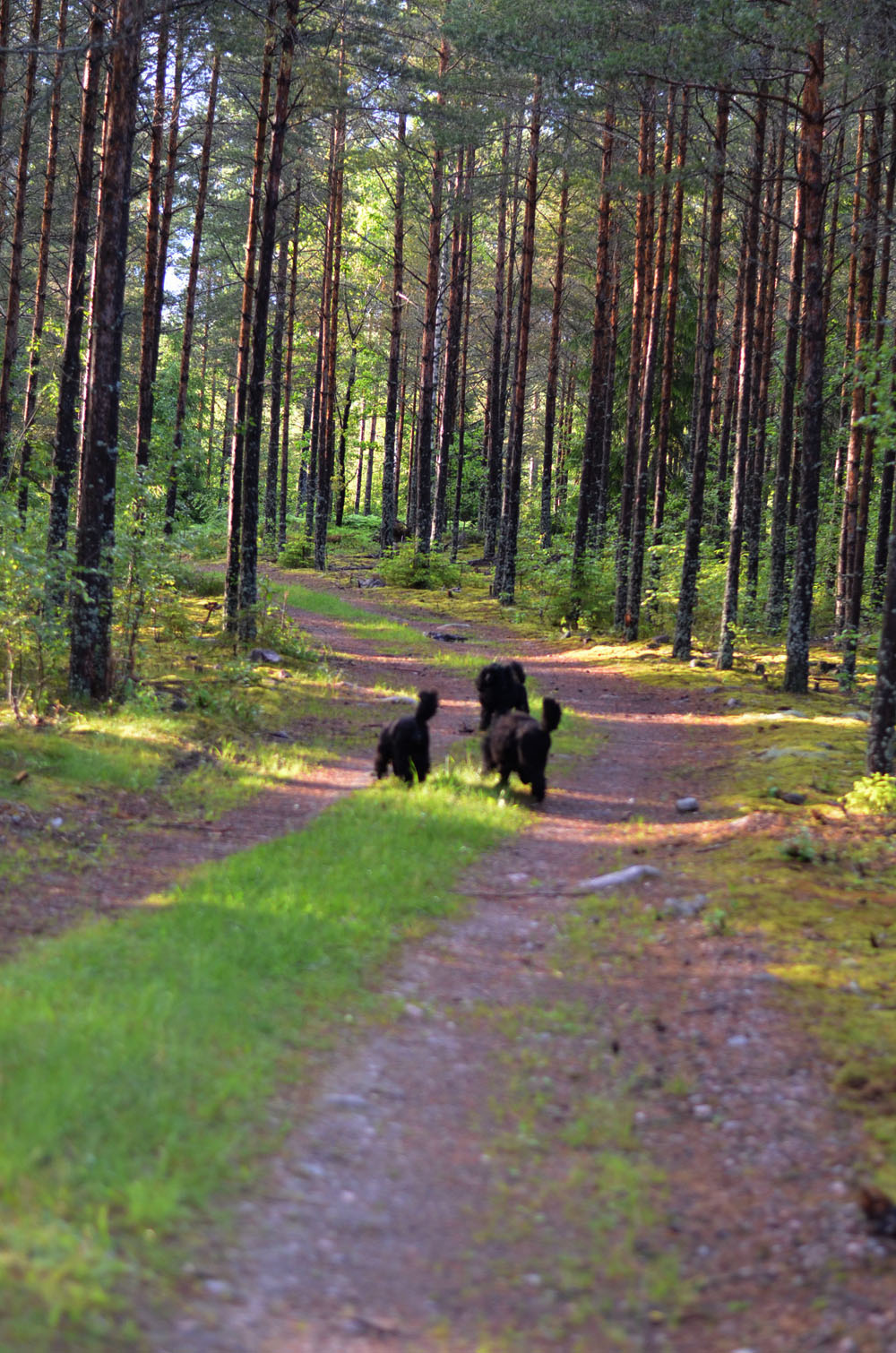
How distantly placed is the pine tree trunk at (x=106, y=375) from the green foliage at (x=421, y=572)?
60.7 feet

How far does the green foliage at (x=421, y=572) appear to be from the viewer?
30.7 meters

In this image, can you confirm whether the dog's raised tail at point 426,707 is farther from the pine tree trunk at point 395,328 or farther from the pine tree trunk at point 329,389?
the pine tree trunk at point 329,389

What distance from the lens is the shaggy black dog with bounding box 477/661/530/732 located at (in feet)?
38.6

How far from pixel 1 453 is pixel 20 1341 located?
17.7 m

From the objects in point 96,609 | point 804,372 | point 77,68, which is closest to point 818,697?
point 804,372

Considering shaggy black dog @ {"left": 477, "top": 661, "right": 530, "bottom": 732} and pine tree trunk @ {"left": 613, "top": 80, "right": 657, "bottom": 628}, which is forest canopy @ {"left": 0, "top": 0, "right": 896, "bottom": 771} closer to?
pine tree trunk @ {"left": 613, "top": 80, "right": 657, "bottom": 628}

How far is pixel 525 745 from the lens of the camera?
9.78 m

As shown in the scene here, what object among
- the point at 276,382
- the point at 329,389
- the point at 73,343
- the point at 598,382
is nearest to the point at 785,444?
the point at 598,382

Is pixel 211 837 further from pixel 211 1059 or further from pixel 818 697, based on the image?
pixel 818 697

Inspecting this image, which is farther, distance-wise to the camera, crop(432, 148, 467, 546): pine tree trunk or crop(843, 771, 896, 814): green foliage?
crop(432, 148, 467, 546): pine tree trunk

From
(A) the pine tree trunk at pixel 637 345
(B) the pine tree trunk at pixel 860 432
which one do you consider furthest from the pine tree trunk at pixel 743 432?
(A) the pine tree trunk at pixel 637 345

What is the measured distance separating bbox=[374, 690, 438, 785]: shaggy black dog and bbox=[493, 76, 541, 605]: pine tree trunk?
16440 mm

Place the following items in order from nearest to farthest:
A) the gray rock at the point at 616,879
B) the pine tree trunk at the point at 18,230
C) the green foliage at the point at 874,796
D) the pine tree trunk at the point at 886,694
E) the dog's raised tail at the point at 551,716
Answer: the gray rock at the point at 616,879 → the pine tree trunk at the point at 886,694 → the green foliage at the point at 874,796 → the dog's raised tail at the point at 551,716 → the pine tree trunk at the point at 18,230

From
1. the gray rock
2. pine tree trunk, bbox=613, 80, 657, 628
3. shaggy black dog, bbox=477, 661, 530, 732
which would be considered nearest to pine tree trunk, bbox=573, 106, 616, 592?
pine tree trunk, bbox=613, 80, 657, 628
